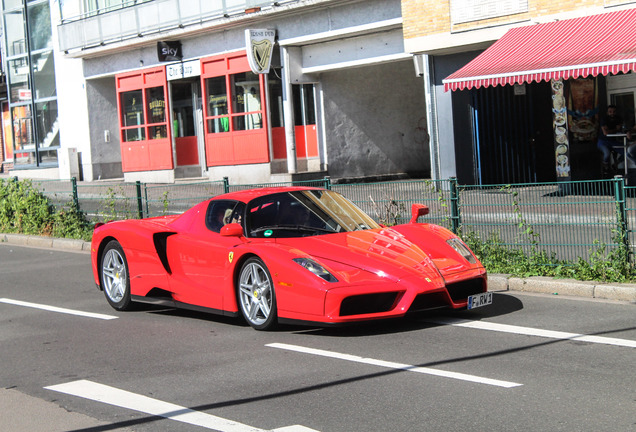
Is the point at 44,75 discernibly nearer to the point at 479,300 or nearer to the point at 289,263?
the point at 289,263

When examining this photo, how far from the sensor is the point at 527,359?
646 centimetres

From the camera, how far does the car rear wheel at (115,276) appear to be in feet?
31.7

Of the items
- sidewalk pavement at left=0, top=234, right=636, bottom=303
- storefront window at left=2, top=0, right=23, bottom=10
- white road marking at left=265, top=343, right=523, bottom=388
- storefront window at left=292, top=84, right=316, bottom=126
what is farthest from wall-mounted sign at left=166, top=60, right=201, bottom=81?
white road marking at left=265, top=343, right=523, bottom=388

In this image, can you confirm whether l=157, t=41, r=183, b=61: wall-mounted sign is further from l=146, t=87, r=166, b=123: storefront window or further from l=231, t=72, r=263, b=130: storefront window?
l=231, t=72, r=263, b=130: storefront window

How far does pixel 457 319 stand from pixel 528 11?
1121 cm

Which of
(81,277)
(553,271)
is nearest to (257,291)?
(553,271)

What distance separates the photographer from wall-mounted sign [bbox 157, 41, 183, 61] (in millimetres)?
26344

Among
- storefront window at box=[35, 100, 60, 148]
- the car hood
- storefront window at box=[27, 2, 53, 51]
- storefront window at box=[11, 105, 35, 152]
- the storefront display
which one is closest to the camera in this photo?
the car hood

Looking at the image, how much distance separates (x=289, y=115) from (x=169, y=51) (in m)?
4.96

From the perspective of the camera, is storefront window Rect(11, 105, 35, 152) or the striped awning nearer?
the striped awning

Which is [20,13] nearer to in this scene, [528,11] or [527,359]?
[528,11]

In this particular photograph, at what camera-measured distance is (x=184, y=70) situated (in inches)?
1052

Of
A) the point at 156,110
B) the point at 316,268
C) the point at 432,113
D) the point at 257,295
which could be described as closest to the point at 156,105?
the point at 156,110

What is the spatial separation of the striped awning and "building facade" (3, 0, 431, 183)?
4536 millimetres
